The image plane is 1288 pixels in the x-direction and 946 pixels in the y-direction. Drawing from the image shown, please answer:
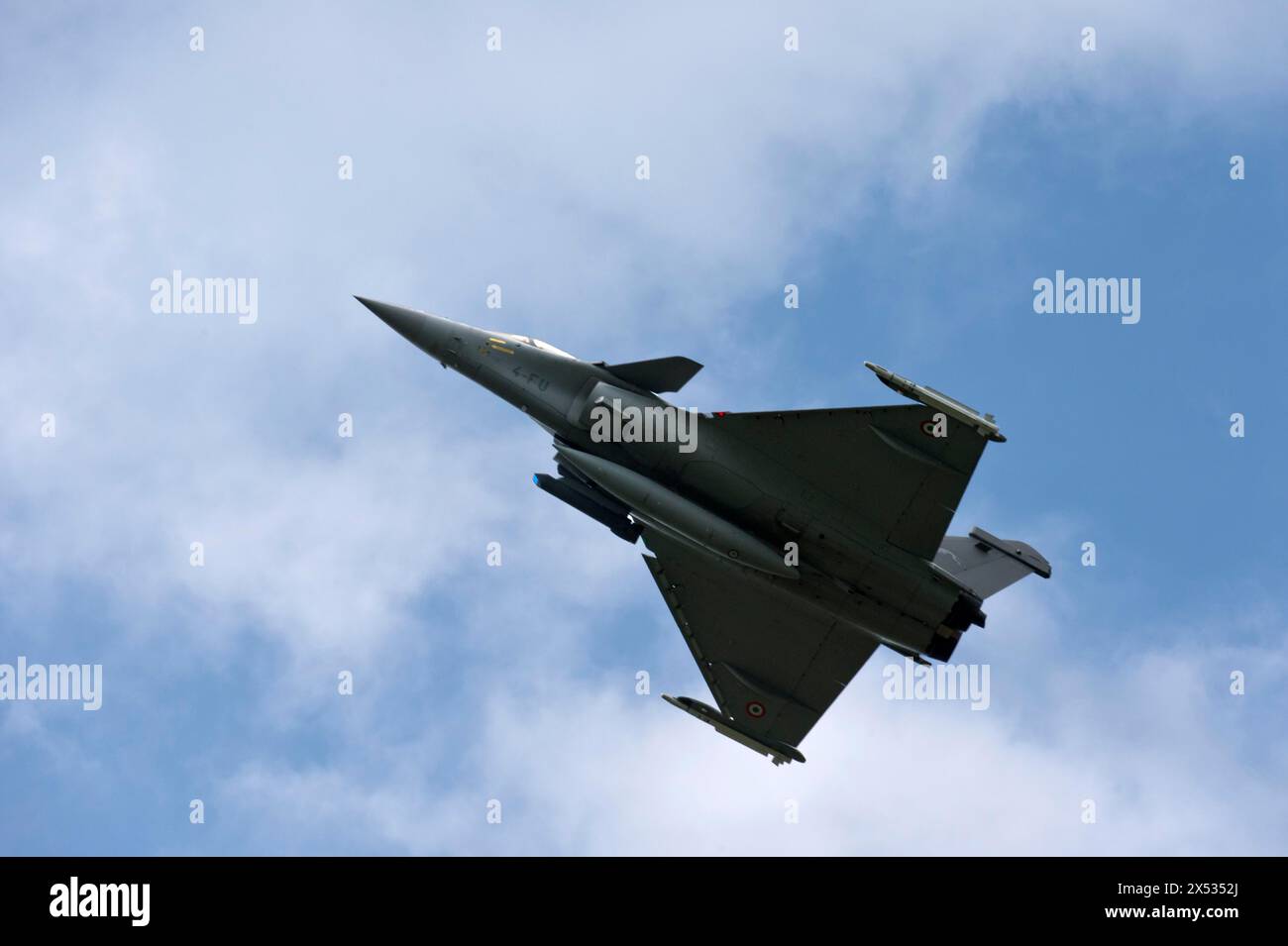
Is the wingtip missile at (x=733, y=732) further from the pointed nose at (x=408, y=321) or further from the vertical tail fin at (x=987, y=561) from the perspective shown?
the pointed nose at (x=408, y=321)

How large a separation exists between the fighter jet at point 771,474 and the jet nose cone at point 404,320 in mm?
36

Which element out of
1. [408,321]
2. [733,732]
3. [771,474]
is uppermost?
[408,321]

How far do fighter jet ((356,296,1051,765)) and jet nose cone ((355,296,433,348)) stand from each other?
0.04m

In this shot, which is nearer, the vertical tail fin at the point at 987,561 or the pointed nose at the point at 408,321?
the pointed nose at the point at 408,321

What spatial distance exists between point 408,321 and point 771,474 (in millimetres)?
9965

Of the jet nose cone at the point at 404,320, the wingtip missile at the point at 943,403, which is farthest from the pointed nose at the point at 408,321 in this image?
the wingtip missile at the point at 943,403

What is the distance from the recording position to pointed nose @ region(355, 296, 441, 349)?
108ft

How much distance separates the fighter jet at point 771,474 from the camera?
3117 cm

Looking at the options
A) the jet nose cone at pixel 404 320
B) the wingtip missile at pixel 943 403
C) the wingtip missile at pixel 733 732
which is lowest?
the wingtip missile at pixel 733 732

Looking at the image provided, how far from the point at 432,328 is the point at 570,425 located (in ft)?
14.7

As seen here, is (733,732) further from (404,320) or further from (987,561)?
(404,320)

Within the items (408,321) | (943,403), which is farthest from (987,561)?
(408,321)

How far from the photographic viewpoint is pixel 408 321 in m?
33.0
